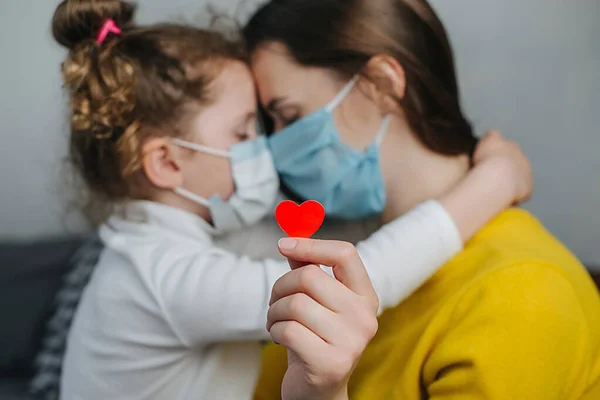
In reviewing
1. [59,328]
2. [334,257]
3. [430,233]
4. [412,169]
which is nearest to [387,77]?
[412,169]

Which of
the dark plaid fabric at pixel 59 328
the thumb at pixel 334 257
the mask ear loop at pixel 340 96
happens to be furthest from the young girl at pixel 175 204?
the dark plaid fabric at pixel 59 328

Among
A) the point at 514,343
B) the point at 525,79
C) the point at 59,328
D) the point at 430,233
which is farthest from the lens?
the point at 59,328

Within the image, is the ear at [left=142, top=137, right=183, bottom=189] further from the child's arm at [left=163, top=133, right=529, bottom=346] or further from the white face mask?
the child's arm at [left=163, top=133, right=529, bottom=346]

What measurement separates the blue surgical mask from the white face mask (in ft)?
0.08

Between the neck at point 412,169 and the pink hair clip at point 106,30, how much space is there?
0.46 m

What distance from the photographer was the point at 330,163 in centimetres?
99

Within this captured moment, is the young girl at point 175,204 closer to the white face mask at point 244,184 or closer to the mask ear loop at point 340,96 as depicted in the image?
the white face mask at point 244,184

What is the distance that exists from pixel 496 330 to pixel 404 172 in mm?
335

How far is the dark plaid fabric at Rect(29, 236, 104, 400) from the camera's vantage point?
1.45 meters

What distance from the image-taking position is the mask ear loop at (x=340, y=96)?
0.98 m

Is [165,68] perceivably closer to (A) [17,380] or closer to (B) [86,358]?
(B) [86,358]

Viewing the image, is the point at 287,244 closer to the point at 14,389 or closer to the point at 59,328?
the point at 59,328

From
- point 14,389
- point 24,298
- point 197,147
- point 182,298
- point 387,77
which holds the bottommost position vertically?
point 14,389

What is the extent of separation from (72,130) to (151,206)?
197 mm
